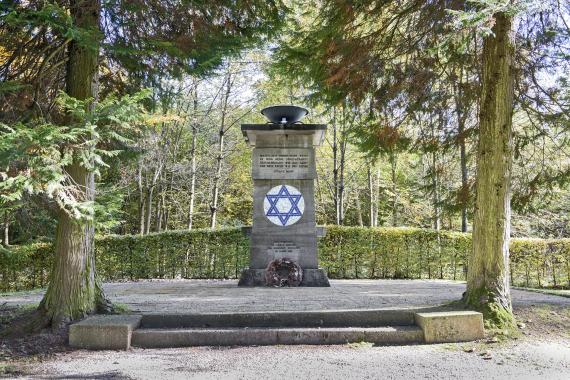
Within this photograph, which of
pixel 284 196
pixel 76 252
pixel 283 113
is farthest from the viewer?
pixel 283 113

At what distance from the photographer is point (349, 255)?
12742 mm

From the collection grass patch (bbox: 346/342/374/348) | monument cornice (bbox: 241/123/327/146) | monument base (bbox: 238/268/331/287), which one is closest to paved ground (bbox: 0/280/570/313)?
monument base (bbox: 238/268/331/287)

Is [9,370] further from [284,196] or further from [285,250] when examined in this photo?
[284,196]

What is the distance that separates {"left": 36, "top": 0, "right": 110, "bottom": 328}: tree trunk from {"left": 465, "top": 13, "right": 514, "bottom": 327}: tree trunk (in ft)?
14.5

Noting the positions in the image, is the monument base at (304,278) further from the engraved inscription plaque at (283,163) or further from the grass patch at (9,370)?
the grass patch at (9,370)

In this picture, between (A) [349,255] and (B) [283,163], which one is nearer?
Answer: (B) [283,163]

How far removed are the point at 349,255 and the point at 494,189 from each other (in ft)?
24.4

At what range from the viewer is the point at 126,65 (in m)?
6.99

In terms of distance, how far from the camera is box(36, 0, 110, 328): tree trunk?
5406 millimetres

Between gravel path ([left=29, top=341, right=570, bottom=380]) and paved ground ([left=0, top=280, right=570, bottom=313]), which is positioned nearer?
gravel path ([left=29, top=341, right=570, bottom=380])

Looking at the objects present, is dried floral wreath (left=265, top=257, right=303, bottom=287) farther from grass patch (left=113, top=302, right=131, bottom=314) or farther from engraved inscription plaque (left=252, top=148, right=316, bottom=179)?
grass patch (left=113, top=302, right=131, bottom=314)

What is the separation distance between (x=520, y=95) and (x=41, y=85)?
6.79m

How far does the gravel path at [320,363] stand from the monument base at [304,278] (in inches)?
169

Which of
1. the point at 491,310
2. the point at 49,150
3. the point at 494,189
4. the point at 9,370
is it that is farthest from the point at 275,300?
the point at 49,150
